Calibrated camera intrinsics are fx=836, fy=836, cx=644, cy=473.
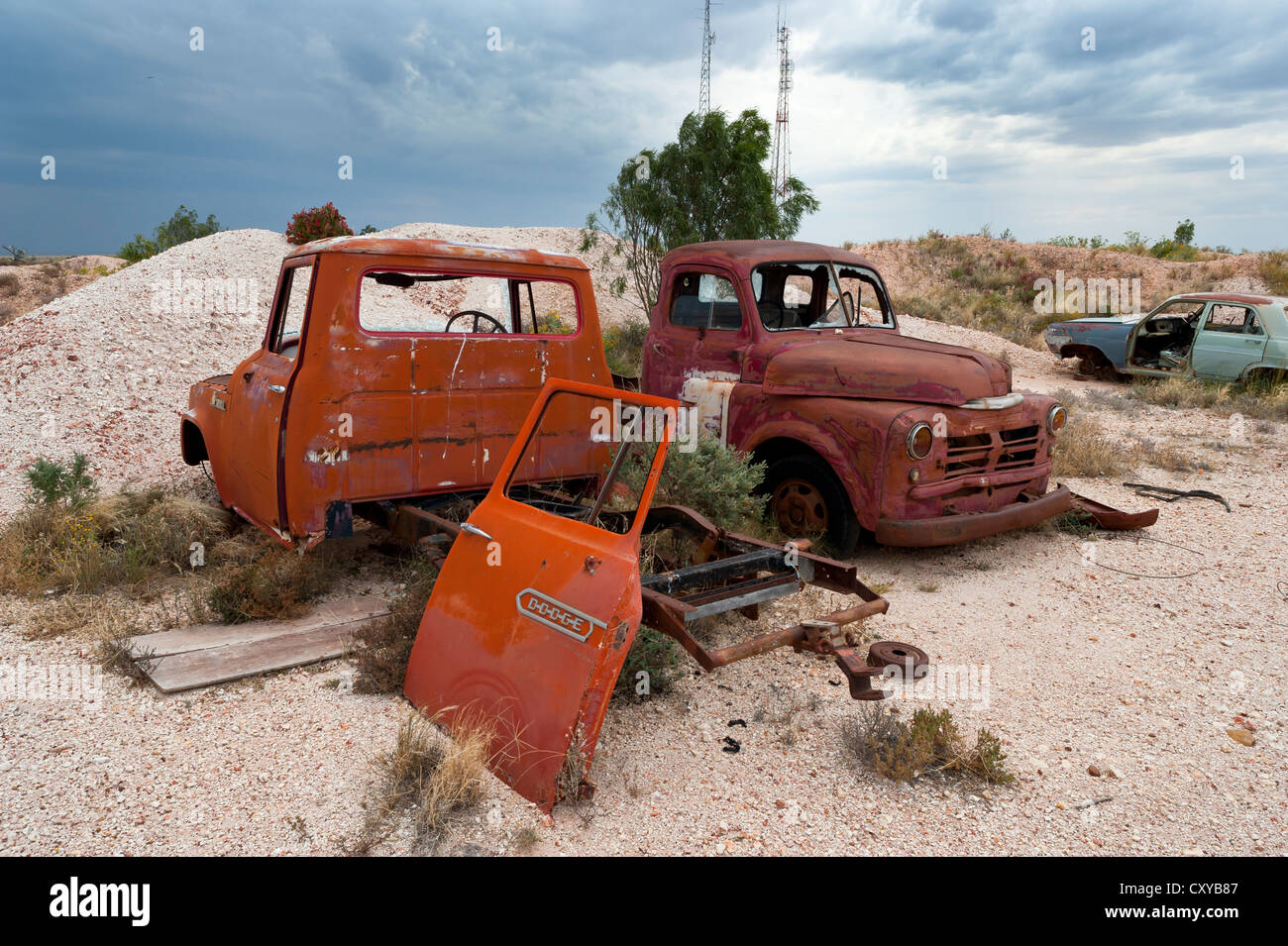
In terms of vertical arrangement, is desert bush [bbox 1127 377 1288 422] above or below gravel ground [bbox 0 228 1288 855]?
above

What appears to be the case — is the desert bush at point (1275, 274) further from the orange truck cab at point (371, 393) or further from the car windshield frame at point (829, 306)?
the orange truck cab at point (371, 393)

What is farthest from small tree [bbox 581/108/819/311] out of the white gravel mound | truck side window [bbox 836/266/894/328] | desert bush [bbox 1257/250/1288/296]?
desert bush [bbox 1257/250/1288/296]

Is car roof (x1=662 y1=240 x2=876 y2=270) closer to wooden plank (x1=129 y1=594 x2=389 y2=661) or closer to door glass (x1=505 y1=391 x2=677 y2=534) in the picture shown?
door glass (x1=505 y1=391 x2=677 y2=534)

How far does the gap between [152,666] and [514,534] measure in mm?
1914

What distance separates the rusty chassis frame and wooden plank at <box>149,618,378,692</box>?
690mm

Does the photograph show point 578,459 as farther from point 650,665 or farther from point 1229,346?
point 1229,346

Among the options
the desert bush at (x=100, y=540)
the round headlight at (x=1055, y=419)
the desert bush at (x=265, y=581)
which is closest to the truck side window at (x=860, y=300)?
the round headlight at (x=1055, y=419)

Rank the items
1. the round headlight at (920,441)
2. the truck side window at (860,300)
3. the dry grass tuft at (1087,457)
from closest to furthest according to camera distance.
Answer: the round headlight at (920,441)
the truck side window at (860,300)
the dry grass tuft at (1087,457)

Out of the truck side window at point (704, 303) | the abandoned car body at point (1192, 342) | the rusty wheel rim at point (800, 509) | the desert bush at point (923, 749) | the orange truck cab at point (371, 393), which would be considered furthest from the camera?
the abandoned car body at point (1192, 342)

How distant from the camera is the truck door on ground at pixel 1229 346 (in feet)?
38.2

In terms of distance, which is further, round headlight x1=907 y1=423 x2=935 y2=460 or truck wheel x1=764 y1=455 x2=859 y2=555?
truck wheel x1=764 y1=455 x2=859 y2=555

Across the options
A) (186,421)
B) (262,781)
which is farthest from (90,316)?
(262,781)

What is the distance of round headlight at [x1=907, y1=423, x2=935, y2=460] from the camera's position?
5070 mm

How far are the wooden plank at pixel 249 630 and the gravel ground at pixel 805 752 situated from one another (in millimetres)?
275
